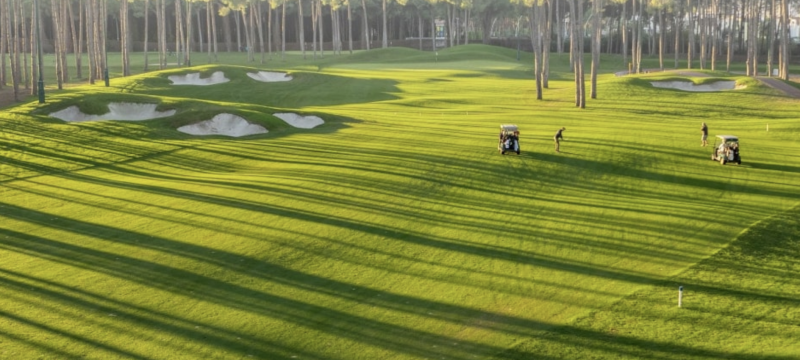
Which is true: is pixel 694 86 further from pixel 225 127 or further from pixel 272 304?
pixel 272 304

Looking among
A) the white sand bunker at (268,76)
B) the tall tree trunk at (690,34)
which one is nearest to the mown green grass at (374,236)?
the white sand bunker at (268,76)

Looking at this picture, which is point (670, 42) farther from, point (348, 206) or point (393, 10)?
point (348, 206)

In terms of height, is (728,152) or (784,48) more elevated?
(784,48)

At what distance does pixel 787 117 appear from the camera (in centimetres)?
5756

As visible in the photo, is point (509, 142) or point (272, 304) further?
point (509, 142)

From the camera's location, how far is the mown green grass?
1933cm

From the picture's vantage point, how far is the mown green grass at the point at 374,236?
19.3 m

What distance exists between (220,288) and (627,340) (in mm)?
10970

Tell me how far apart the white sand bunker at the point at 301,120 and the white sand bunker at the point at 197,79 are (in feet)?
88.5

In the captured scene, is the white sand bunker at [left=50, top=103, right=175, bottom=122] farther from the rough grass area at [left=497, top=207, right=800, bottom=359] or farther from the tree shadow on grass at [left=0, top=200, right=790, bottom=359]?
the rough grass area at [left=497, top=207, right=800, bottom=359]

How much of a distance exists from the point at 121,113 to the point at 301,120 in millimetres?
11742

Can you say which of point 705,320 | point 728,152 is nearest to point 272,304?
point 705,320

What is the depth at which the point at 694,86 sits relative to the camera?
240 ft

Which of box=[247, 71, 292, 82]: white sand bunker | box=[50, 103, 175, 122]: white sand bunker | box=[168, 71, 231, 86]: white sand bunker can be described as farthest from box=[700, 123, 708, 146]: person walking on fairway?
box=[168, 71, 231, 86]: white sand bunker
